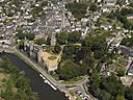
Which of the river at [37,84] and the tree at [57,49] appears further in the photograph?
the tree at [57,49]

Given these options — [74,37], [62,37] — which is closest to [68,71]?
[74,37]

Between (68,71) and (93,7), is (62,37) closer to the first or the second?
(68,71)

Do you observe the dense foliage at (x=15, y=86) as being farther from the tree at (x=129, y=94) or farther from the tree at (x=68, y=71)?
the tree at (x=129, y=94)

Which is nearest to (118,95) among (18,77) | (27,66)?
(18,77)

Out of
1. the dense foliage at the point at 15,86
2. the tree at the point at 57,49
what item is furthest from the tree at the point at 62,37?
the dense foliage at the point at 15,86

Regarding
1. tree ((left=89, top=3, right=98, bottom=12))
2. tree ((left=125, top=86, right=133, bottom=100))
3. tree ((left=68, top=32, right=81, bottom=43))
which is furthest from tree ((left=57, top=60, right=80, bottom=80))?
tree ((left=89, top=3, right=98, bottom=12))

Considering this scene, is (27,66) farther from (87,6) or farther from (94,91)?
(87,6)
